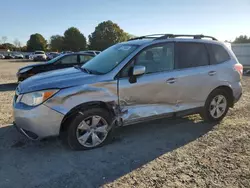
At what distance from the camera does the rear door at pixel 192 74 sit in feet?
14.9

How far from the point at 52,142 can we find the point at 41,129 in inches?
28.4

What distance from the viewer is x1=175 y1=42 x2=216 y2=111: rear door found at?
4.54 meters

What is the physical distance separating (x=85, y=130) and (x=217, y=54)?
3.18m

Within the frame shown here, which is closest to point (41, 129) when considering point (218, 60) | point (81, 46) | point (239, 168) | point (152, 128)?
point (152, 128)

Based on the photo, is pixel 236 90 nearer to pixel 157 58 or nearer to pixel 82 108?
pixel 157 58

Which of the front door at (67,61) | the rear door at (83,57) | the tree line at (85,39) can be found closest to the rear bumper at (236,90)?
the rear door at (83,57)

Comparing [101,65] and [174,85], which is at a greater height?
[101,65]

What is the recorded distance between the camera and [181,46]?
15.2 ft

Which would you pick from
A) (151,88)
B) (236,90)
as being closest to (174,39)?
(151,88)

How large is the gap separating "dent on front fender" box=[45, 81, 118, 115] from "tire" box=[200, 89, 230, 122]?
7.11ft

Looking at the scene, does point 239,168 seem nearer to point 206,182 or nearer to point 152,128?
point 206,182

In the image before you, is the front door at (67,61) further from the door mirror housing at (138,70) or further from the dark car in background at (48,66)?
the door mirror housing at (138,70)

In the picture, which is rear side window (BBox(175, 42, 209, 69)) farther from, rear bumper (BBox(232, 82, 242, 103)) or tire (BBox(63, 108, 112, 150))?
tire (BBox(63, 108, 112, 150))

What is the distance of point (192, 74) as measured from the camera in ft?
15.2
